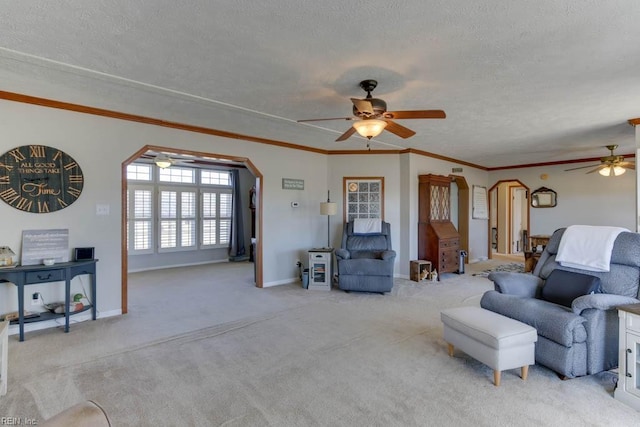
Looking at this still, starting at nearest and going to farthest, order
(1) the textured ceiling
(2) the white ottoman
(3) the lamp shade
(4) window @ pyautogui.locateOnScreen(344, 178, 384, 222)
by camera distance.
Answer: (1) the textured ceiling, (2) the white ottoman, (3) the lamp shade, (4) window @ pyautogui.locateOnScreen(344, 178, 384, 222)

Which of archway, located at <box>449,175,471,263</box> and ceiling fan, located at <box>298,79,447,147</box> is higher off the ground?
ceiling fan, located at <box>298,79,447,147</box>

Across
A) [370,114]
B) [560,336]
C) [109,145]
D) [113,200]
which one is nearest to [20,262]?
[113,200]

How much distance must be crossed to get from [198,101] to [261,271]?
9.68 ft

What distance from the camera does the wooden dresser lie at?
20.4 ft

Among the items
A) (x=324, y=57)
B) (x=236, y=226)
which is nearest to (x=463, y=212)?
(x=236, y=226)

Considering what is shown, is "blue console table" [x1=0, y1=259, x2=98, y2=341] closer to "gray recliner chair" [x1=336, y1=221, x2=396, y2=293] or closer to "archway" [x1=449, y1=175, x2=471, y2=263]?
"gray recliner chair" [x1=336, y1=221, x2=396, y2=293]

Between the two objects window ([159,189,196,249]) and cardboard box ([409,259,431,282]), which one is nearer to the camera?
cardboard box ([409,259,431,282])

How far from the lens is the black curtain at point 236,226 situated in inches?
331

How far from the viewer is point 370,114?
285cm

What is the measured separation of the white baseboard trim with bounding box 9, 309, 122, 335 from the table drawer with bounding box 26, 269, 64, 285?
555 mm

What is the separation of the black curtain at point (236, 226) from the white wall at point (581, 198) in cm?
717

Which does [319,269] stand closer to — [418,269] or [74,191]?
[418,269]

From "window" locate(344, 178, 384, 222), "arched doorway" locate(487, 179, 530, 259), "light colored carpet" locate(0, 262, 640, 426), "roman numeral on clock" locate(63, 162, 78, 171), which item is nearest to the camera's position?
"light colored carpet" locate(0, 262, 640, 426)

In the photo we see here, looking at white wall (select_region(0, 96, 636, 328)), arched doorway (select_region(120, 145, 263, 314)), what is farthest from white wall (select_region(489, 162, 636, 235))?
arched doorway (select_region(120, 145, 263, 314))
